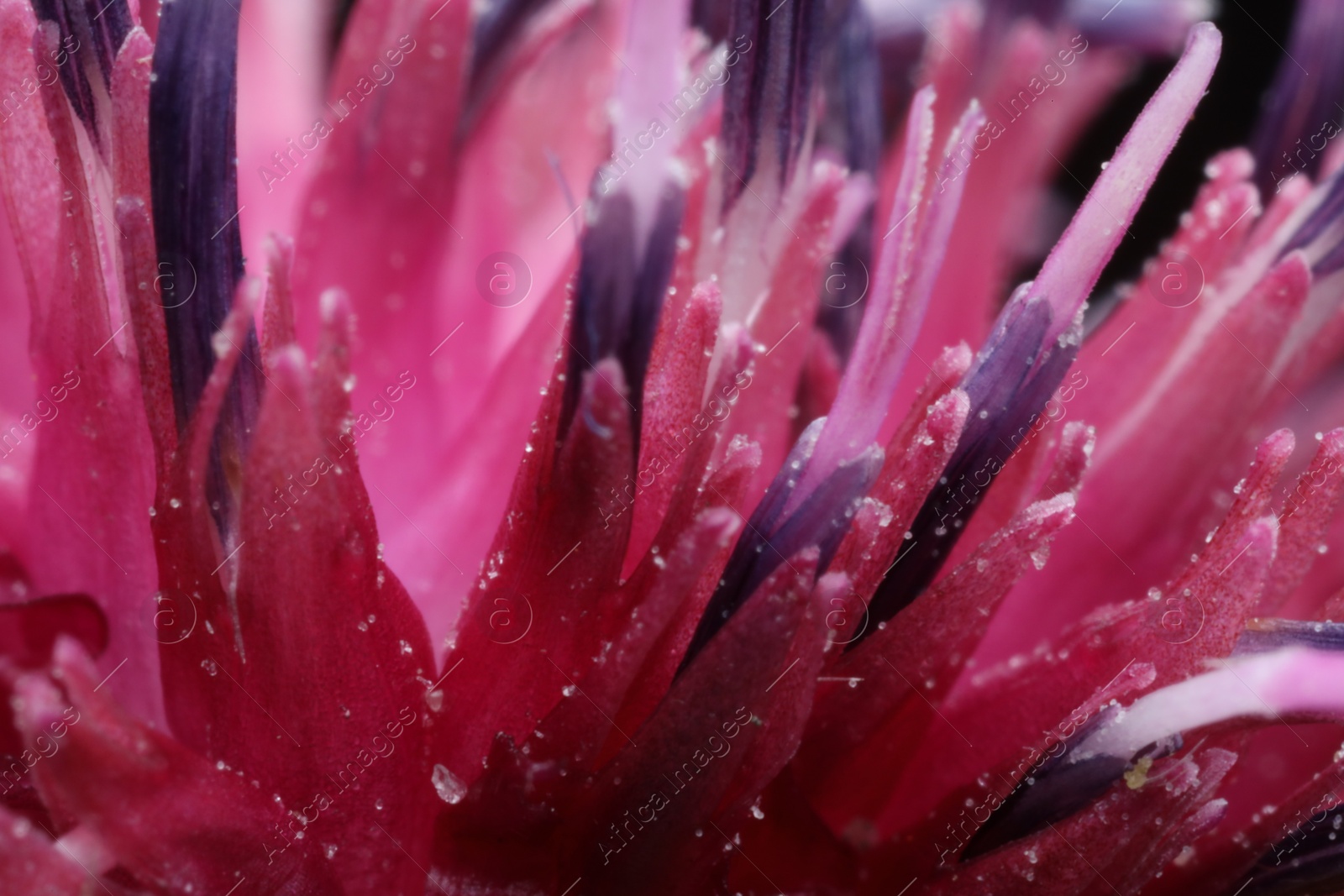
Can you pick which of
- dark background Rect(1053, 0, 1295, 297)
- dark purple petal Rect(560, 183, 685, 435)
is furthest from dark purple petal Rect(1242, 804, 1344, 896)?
dark background Rect(1053, 0, 1295, 297)

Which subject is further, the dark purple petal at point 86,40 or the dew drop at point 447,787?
the dark purple petal at point 86,40

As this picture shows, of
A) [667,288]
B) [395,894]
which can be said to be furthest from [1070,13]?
[395,894]

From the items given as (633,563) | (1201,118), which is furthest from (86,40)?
(1201,118)

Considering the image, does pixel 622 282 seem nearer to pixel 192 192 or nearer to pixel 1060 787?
pixel 192 192

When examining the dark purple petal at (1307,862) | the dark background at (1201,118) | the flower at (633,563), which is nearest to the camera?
the flower at (633,563)

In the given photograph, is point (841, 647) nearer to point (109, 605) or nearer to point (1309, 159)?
point (109, 605)

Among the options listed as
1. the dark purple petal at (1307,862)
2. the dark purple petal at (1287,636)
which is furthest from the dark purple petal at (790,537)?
the dark purple petal at (1307,862)

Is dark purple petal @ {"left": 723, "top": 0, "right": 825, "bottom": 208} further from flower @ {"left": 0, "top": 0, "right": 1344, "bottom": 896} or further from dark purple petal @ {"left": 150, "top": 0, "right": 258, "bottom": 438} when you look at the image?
dark purple petal @ {"left": 150, "top": 0, "right": 258, "bottom": 438}

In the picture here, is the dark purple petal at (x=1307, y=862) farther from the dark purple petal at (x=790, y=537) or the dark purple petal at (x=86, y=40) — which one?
the dark purple petal at (x=86, y=40)
